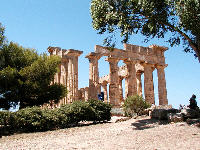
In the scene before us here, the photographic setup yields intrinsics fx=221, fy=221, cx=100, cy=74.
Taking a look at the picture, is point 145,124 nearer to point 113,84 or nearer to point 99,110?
point 99,110

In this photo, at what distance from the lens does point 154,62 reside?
91.4 feet

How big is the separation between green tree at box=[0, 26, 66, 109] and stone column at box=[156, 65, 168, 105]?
524 inches

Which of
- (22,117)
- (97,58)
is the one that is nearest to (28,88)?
(22,117)

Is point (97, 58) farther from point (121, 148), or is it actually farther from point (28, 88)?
point (121, 148)

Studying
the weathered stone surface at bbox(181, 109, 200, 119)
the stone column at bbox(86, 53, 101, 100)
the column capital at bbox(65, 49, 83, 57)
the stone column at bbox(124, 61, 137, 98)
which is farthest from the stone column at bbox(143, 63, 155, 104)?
the weathered stone surface at bbox(181, 109, 200, 119)

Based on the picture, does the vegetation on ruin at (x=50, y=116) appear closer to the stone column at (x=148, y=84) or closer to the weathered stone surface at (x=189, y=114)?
the weathered stone surface at (x=189, y=114)

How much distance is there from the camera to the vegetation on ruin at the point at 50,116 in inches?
483

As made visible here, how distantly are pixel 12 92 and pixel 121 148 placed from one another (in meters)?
13.4

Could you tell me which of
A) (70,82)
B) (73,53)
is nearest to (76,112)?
(70,82)

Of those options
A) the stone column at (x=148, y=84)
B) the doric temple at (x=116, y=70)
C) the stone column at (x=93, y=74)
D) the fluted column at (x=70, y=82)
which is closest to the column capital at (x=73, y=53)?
the doric temple at (x=116, y=70)

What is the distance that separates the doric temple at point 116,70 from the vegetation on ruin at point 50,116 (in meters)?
8.78

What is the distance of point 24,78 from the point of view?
1859cm

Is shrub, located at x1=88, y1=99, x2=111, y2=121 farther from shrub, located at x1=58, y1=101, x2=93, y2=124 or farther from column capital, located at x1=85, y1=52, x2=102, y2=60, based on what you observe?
column capital, located at x1=85, y1=52, x2=102, y2=60

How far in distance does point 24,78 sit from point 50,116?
6.93m
